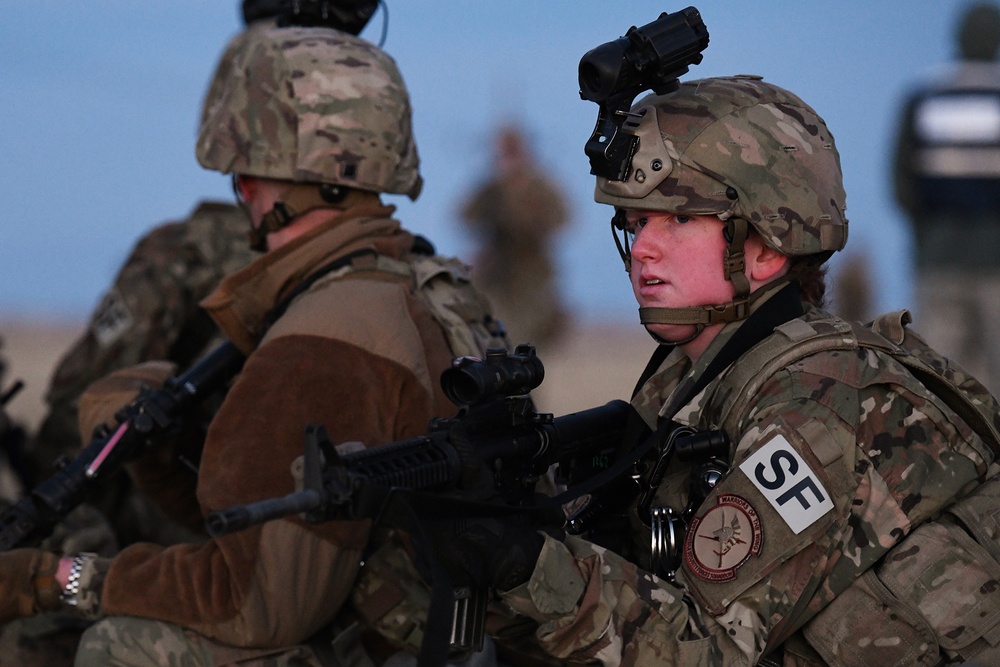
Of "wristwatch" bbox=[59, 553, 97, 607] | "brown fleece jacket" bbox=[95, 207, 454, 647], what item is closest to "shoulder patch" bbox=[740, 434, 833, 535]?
"brown fleece jacket" bbox=[95, 207, 454, 647]

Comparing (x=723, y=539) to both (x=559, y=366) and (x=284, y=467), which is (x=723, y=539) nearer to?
(x=284, y=467)

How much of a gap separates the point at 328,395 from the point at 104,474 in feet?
3.95

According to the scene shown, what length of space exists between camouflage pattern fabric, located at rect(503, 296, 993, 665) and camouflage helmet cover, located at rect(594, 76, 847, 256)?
42 cm

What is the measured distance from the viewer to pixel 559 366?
27578 mm

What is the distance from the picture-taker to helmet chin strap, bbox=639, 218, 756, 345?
3.65 meters

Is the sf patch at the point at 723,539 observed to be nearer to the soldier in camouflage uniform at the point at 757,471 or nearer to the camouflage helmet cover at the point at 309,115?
the soldier in camouflage uniform at the point at 757,471

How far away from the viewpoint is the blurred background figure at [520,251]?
1537cm

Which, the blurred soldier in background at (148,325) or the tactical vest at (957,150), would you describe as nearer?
the blurred soldier in background at (148,325)

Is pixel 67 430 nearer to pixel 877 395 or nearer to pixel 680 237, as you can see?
pixel 680 237

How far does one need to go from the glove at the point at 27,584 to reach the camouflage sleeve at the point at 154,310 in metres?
1.88

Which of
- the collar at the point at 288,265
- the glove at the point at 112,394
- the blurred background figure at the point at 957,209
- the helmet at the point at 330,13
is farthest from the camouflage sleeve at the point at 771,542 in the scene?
the blurred background figure at the point at 957,209

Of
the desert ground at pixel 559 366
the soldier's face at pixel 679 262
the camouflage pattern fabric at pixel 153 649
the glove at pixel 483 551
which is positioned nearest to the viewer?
the glove at pixel 483 551

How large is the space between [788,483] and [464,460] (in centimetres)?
73

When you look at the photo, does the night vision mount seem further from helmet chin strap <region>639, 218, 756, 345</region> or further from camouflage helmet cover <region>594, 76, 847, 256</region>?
helmet chin strap <region>639, 218, 756, 345</region>
